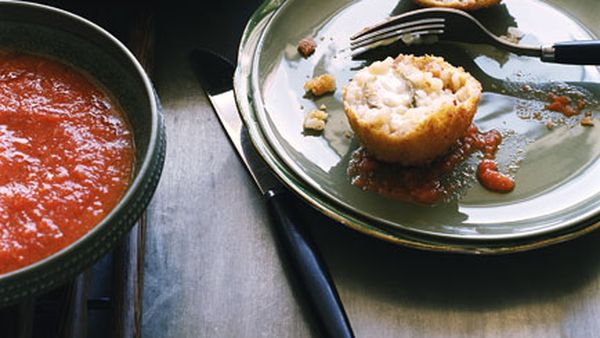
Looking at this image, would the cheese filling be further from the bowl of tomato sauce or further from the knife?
the bowl of tomato sauce

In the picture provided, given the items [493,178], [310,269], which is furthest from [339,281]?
[493,178]

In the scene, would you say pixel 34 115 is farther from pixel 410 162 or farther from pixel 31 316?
pixel 410 162

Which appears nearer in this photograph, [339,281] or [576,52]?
[339,281]

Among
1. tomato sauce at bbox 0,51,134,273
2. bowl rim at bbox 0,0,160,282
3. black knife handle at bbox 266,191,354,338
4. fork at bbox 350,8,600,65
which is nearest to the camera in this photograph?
bowl rim at bbox 0,0,160,282

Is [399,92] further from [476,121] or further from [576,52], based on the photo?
[576,52]

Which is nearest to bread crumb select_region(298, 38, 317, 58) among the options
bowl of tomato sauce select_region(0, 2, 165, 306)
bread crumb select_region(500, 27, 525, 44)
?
bread crumb select_region(500, 27, 525, 44)

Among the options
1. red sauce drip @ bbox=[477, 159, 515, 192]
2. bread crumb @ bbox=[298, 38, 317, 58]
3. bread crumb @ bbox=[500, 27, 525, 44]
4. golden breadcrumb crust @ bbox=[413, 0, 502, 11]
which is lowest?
red sauce drip @ bbox=[477, 159, 515, 192]
